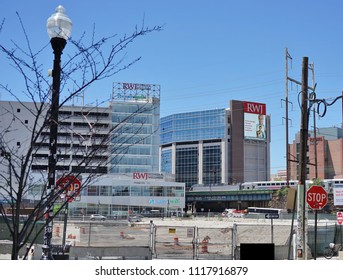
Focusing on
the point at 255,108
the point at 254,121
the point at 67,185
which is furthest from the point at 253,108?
the point at 67,185

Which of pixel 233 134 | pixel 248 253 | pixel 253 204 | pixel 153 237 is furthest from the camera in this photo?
pixel 233 134

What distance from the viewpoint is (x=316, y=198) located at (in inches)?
567

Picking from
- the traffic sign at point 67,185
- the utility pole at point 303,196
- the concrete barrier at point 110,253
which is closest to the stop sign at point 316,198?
the utility pole at point 303,196

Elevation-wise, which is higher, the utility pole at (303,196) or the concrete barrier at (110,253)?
the utility pole at (303,196)

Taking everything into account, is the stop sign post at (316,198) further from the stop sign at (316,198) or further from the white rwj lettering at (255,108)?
the white rwj lettering at (255,108)

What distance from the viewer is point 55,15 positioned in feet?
20.0

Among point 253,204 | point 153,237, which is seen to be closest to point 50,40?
point 153,237

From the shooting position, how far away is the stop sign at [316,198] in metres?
14.2

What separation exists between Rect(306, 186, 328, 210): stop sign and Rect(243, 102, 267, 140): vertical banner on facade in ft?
344

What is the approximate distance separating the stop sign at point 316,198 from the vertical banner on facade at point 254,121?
105 meters

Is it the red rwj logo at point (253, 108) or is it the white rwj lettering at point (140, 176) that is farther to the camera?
the red rwj logo at point (253, 108)

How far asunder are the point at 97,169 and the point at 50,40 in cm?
201

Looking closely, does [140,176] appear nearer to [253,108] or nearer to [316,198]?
[253,108]
